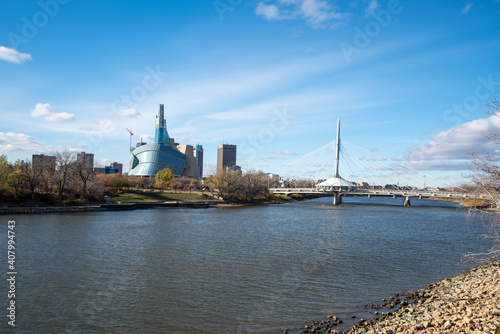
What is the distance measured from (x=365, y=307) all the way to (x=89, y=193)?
4528cm

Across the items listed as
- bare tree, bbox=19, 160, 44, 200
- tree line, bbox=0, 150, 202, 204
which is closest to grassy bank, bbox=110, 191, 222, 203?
tree line, bbox=0, 150, 202, 204

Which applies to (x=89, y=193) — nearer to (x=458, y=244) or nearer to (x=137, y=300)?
(x=137, y=300)

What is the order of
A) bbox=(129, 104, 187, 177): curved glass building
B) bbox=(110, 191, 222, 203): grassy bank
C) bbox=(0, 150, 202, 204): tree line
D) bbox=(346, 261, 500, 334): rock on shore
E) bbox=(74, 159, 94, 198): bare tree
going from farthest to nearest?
bbox=(129, 104, 187, 177): curved glass building
bbox=(110, 191, 222, 203): grassy bank
bbox=(74, 159, 94, 198): bare tree
bbox=(0, 150, 202, 204): tree line
bbox=(346, 261, 500, 334): rock on shore

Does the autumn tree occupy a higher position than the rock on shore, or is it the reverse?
the autumn tree

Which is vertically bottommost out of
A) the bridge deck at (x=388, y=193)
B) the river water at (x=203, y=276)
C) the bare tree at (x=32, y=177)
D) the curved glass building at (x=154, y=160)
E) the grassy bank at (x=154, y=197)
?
the river water at (x=203, y=276)

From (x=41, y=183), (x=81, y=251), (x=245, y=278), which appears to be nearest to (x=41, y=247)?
(x=81, y=251)

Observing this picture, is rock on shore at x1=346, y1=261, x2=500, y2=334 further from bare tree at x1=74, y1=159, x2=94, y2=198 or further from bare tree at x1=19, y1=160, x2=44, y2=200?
bare tree at x1=74, y1=159, x2=94, y2=198

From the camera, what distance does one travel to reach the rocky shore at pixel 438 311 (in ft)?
28.3

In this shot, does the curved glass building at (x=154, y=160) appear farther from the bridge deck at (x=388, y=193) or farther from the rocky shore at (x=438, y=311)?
the rocky shore at (x=438, y=311)

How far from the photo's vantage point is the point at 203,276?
598 inches

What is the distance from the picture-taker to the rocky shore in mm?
8641

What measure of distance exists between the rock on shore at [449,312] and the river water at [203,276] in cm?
133

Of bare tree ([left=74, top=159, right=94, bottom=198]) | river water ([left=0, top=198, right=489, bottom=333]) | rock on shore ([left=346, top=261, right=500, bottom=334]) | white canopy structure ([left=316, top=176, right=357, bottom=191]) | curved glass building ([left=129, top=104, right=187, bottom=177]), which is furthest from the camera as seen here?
curved glass building ([left=129, top=104, right=187, bottom=177])

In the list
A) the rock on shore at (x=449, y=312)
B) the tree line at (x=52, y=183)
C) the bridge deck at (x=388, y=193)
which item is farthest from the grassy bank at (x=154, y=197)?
the rock on shore at (x=449, y=312)
